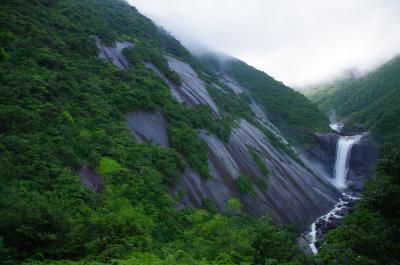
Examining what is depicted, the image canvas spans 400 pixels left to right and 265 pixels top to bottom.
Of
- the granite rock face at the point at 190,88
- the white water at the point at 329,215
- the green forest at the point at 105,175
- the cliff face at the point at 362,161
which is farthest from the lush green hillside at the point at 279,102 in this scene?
the green forest at the point at 105,175

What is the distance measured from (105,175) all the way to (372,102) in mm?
88109

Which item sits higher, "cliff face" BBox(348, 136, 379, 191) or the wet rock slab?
"cliff face" BBox(348, 136, 379, 191)

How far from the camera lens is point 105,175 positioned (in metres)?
18.9

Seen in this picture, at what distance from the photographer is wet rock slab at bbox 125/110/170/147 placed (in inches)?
1028

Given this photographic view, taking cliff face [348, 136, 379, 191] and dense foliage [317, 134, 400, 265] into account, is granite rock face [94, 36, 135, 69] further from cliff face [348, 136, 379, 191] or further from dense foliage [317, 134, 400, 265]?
cliff face [348, 136, 379, 191]

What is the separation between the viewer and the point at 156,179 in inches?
843

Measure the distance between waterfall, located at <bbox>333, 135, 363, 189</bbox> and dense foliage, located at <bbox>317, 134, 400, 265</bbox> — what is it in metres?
47.4

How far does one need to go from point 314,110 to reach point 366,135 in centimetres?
1360

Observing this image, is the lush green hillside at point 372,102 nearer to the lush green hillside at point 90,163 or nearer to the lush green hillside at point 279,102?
the lush green hillside at point 279,102

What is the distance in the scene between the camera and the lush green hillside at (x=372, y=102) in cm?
6531

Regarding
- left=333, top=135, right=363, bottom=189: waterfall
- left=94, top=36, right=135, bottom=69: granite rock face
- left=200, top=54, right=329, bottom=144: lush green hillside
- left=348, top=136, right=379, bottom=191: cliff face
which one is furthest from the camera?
left=200, top=54, right=329, bottom=144: lush green hillside

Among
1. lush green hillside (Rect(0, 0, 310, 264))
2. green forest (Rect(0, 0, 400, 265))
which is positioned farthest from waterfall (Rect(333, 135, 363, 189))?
lush green hillside (Rect(0, 0, 310, 264))

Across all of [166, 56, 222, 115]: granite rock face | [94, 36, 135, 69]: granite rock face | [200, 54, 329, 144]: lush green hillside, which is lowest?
[94, 36, 135, 69]: granite rock face

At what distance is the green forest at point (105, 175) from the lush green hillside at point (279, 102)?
35199 millimetres
